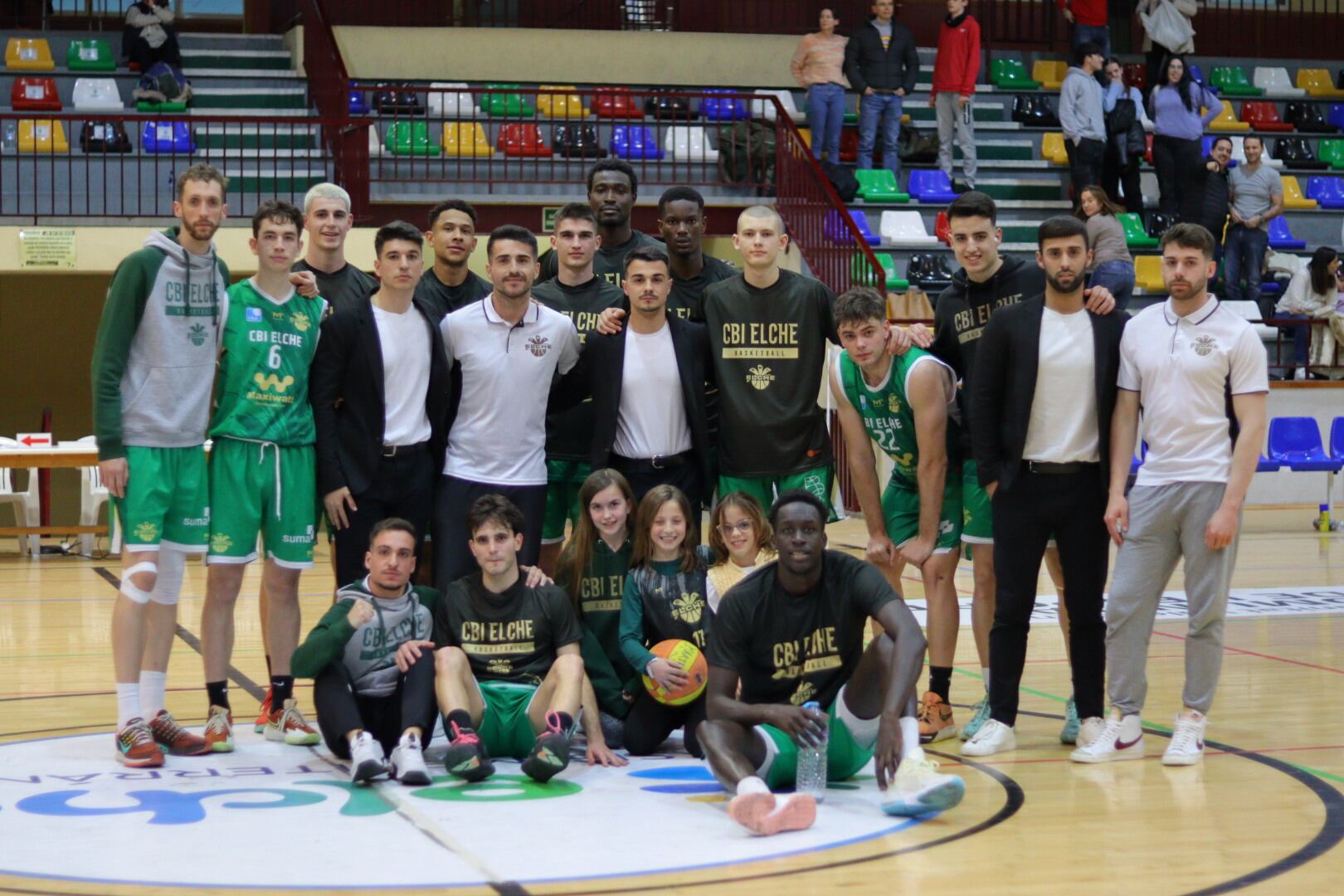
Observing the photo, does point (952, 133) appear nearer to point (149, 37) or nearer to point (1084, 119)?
point (1084, 119)

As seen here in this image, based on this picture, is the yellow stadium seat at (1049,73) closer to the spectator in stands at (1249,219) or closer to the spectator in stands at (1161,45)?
the spectator in stands at (1161,45)

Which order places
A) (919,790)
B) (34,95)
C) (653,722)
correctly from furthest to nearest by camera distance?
(34,95) → (653,722) → (919,790)

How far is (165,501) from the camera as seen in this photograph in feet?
17.0

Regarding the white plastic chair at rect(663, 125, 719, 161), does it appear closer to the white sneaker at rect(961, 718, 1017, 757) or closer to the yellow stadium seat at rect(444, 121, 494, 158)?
the yellow stadium seat at rect(444, 121, 494, 158)

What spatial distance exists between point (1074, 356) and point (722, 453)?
4.27ft

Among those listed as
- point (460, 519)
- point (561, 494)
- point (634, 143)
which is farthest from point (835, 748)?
point (634, 143)

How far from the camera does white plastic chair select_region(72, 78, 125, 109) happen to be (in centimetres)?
1573

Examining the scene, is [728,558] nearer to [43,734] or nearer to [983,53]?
[43,734]

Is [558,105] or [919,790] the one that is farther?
[558,105]

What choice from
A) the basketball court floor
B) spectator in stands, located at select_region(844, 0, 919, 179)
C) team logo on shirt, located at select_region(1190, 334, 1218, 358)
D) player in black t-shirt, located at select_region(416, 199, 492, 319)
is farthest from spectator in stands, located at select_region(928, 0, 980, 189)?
team logo on shirt, located at select_region(1190, 334, 1218, 358)

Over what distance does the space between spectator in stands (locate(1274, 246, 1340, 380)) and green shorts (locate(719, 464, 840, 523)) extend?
10491mm

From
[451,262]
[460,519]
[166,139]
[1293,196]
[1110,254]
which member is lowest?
[460,519]

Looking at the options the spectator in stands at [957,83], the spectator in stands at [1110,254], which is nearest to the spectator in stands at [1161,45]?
the spectator in stands at [957,83]

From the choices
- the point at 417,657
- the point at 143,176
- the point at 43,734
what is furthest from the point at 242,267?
the point at 417,657
